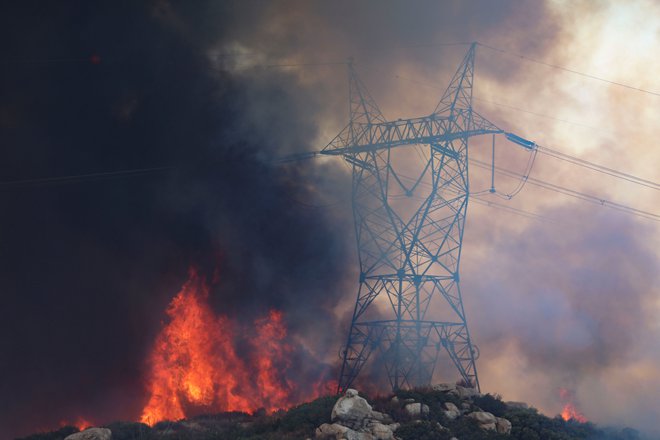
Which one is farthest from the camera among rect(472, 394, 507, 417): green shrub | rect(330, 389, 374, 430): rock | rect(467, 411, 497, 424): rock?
rect(472, 394, 507, 417): green shrub

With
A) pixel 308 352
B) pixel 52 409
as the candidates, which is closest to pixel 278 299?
pixel 308 352

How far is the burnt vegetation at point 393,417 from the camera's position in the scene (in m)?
39.6

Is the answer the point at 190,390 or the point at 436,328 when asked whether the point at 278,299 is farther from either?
the point at 436,328

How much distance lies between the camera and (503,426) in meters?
42.5

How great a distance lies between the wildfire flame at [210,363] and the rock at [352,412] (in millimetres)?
25533

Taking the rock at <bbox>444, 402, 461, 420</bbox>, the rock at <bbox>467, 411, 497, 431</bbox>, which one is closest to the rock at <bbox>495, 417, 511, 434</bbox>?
the rock at <bbox>467, 411, 497, 431</bbox>

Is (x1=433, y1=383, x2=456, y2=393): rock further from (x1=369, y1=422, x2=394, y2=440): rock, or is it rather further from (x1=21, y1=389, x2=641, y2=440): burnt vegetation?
(x1=369, y1=422, x2=394, y2=440): rock

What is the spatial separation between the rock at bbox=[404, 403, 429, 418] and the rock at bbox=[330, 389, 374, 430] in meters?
3.65

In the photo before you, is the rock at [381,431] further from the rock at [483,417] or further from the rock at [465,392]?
the rock at [465,392]

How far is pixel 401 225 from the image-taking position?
57500mm

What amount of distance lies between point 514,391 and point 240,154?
151 ft

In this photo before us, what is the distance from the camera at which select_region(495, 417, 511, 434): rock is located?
1657 inches

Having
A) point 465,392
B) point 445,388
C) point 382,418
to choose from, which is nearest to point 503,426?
point 465,392

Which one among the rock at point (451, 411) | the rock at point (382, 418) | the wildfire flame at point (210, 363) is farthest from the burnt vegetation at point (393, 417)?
the wildfire flame at point (210, 363)
